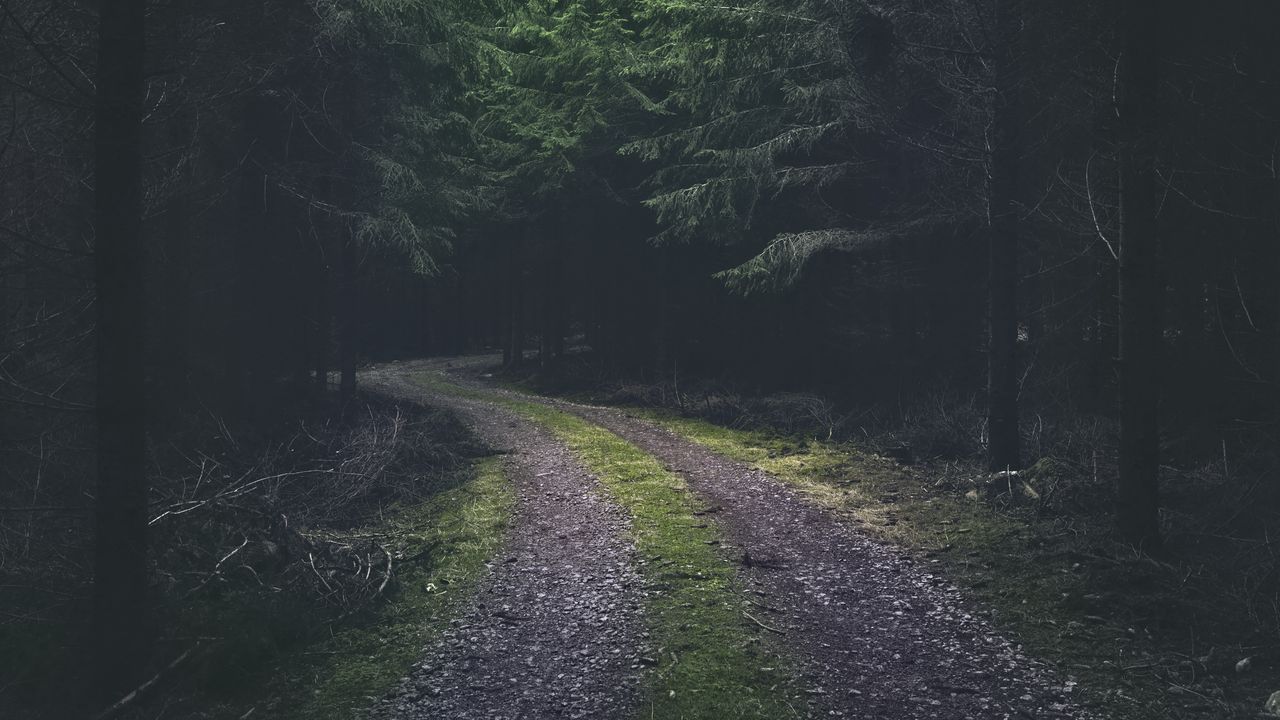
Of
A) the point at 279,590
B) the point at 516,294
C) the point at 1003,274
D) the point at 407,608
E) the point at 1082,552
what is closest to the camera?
the point at 279,590

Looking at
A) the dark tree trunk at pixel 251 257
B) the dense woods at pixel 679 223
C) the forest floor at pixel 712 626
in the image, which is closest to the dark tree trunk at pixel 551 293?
the dense woods at pixel 679 223

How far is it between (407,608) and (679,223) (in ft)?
44.7

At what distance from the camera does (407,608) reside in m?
9.24

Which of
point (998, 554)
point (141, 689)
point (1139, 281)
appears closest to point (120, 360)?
point (141, 689)

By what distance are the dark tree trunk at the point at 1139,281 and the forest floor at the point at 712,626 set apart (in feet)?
7.47

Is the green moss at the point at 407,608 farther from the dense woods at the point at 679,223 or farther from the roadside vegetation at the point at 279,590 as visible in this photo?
the dense woods at the point at 679,223

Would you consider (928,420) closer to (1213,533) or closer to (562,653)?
(1213,533)

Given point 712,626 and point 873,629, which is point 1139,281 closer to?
point 873,629

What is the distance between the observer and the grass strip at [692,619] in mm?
6996

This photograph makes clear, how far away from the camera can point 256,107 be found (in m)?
17.1

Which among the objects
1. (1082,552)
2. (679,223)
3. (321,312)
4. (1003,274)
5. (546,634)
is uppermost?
(679,223)

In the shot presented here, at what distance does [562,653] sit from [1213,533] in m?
6.93

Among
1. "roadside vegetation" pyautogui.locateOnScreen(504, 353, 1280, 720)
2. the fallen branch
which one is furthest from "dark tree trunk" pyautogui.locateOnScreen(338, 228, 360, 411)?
the fallen branch

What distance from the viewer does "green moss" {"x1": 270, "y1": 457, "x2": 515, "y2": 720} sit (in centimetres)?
746
